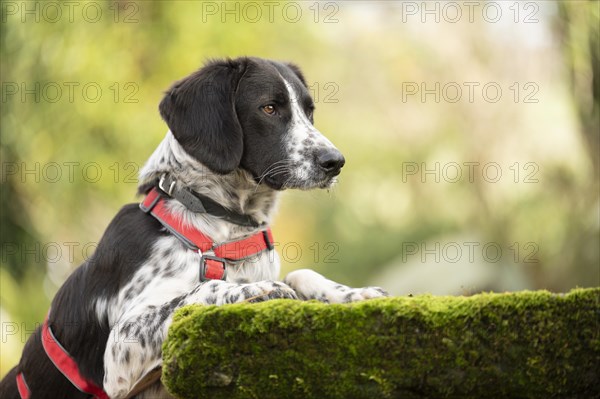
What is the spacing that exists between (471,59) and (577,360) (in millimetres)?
18388

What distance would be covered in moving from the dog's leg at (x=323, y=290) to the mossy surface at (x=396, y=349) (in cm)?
84

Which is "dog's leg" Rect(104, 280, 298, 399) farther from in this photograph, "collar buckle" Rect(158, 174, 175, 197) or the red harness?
"collar buckle" Rect(158, 174, 175, 197)

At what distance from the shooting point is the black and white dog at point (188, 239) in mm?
3303

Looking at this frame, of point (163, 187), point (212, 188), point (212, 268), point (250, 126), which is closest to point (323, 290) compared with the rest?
point (212, 268)

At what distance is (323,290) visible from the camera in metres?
3.45

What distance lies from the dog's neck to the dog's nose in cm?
29

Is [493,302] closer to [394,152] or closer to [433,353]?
[433,353]

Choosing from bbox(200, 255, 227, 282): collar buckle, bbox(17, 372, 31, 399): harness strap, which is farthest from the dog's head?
bbox(17, 372, 31, 399): harness strap

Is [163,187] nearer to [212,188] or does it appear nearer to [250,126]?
[212,188]

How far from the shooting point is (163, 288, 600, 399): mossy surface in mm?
2230

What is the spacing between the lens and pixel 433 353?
226 cm

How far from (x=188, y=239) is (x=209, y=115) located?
2.24 ft

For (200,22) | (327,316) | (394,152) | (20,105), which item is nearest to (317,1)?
(200,22)

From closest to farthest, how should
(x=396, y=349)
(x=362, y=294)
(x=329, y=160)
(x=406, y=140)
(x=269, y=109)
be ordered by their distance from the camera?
(x=396, y=349), (x=362, y=294), (x=329, y=160), (x=269, y=109), (x=406, y=140)
